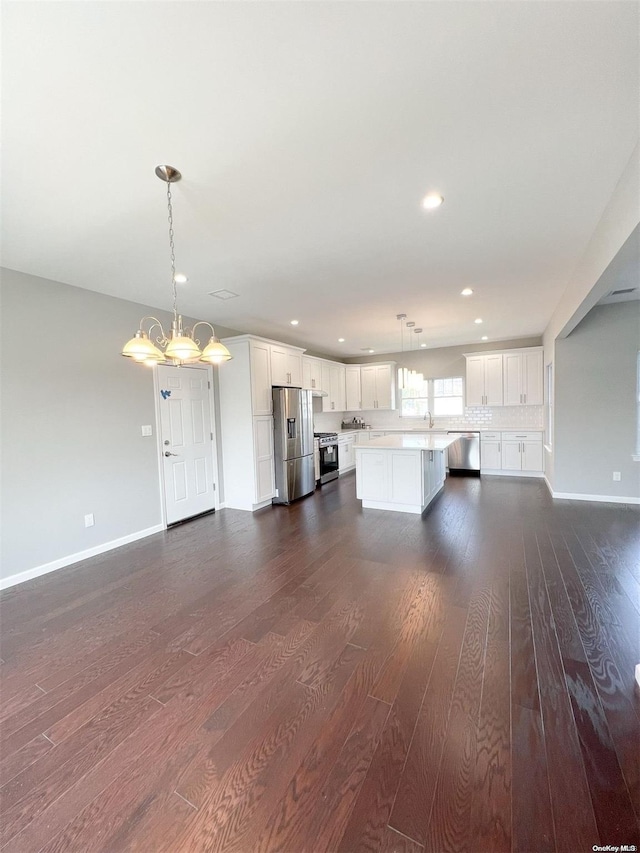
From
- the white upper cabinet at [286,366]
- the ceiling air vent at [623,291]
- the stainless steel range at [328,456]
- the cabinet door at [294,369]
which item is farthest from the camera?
the stainless steel range at [328,456]

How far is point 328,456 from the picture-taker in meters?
6.78

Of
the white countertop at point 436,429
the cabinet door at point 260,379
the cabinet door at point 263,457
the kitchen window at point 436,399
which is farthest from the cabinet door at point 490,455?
the cabinet door at point 260,379

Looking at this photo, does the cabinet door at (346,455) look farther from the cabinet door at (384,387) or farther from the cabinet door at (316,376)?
the cabinet door at (316,376)

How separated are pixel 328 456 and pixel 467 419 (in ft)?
10.6

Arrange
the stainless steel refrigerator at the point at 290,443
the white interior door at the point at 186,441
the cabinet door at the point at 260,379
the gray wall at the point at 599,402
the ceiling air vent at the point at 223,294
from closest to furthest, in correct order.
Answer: the ceiling air vent at the point at 223,294, the white interior door at the point at 186,441, the gray wall at the point at 599,402, the cabinet door at the point at 260,379, the stainless steel refrigerator at the point at 290,443

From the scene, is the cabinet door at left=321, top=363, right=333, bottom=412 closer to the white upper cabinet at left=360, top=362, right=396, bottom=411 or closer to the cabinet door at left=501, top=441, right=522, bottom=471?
the white upper cabinet at left=360, top=362, right=396, bottom=411

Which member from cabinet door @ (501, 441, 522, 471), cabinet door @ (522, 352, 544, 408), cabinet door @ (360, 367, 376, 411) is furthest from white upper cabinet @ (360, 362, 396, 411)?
cabinet door @ (522, 352, 544, 408)

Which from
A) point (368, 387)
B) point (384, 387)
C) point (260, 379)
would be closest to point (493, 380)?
point (384, 387)

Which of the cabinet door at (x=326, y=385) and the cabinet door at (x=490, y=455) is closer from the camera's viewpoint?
the cabinet door at (x=490, y=455)

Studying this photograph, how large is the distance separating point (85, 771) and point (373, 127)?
3.09 m

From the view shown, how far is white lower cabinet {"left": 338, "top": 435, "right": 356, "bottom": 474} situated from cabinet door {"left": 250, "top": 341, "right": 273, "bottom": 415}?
95.0 inches

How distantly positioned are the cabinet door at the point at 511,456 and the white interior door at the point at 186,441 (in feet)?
17.9

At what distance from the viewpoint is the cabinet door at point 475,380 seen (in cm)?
708

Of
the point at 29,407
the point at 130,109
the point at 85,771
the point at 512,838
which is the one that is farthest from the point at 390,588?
the point at 29,407
